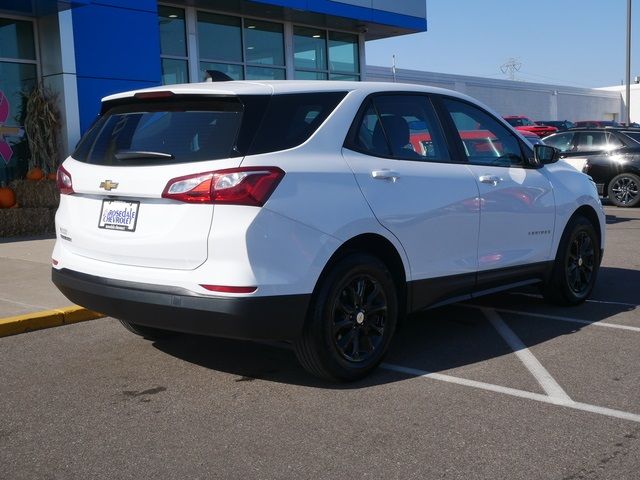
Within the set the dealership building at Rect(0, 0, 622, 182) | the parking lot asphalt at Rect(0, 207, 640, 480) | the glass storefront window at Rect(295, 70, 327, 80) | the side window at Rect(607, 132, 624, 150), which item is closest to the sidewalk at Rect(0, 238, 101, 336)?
the parking lot asphalt at Rect(0, 207, 640, 480)

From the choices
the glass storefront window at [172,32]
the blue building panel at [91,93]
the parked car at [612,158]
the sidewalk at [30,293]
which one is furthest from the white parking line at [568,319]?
the glass storefront window at [172,32]

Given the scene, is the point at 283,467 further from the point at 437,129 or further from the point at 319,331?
the point at 437,129

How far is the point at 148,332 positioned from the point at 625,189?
13253 mm

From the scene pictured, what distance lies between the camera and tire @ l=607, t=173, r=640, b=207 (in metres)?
16.5

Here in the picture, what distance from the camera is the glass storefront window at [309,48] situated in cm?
1941

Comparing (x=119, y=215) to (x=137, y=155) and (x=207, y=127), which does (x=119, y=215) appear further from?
(x=207, y=127)

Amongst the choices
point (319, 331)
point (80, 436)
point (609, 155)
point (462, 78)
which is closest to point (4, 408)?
point (80, 436)

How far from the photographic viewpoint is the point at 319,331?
4609mm

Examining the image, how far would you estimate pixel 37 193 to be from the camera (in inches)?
486

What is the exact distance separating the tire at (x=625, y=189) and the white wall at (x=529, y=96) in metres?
19.4

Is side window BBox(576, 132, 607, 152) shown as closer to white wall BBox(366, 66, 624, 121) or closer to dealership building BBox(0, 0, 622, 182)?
dealership building BBox(0, 0, 622, 182)

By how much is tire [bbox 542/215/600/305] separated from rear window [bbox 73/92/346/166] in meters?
2.79

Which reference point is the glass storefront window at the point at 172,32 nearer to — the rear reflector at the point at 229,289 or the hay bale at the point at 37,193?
the hay bale at the point at 37,193

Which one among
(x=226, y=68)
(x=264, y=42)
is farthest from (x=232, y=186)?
(x=264, y=42)
